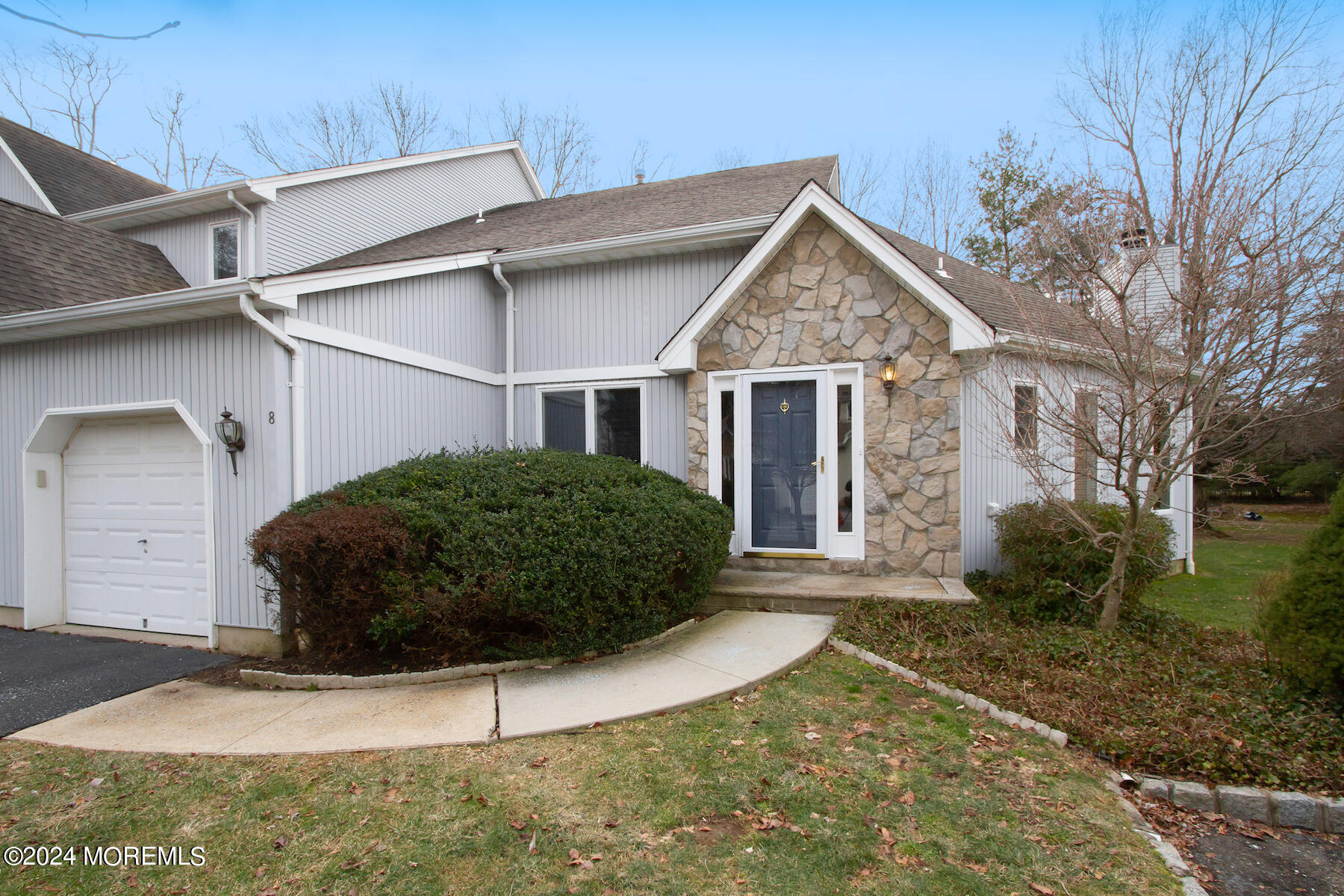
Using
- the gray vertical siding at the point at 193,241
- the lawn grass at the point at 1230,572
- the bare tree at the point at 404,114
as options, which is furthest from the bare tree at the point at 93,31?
the bare tree at the point at 404,114

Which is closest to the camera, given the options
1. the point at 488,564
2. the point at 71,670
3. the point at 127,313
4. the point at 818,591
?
the point at 488,564

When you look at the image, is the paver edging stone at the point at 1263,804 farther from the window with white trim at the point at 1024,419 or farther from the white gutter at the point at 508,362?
the white gutter at the point at 508,362

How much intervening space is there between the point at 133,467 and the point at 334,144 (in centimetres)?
1741

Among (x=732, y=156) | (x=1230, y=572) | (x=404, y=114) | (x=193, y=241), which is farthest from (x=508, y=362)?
(x=732, y=156)

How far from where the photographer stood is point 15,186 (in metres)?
11.5

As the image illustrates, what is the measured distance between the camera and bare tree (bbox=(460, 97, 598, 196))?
2189cm

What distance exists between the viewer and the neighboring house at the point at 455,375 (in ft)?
21.1

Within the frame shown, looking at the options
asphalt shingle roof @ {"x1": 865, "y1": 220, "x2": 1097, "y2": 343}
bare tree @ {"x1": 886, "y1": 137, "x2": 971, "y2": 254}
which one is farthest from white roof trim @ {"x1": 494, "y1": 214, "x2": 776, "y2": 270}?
bare tree @ {"x1": 886, "y1": 137, "x2": 971, "y2": 254}

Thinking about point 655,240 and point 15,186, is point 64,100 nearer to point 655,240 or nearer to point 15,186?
point 15,186

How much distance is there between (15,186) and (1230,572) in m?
20.3

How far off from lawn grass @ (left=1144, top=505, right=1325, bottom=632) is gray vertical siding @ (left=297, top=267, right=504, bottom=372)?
790cm

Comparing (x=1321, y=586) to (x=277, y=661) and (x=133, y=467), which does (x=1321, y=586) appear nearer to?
(x=277, y=661)

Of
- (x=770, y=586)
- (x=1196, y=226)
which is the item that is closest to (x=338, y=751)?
(x=770, y=586)

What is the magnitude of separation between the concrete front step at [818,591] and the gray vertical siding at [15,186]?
12.5 metres
